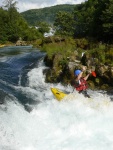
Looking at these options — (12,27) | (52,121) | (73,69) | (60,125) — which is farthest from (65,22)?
(60,125)

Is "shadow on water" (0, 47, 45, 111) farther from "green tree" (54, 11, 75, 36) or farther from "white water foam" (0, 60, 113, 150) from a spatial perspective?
"green tree" (54, 11, 75, 36)

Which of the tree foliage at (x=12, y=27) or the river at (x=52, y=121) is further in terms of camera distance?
the tree foliage at (x=12, y=27)

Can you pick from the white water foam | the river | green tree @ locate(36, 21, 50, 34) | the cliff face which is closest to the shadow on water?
the river

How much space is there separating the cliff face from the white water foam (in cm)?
181

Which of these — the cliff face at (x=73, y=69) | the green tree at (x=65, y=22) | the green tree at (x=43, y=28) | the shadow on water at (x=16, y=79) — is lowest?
the green tree at (x=43, y=28)

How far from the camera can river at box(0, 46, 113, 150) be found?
8648 millimetres

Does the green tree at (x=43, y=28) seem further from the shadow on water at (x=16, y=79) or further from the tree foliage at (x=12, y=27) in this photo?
the shadow on water at (x=16, y=79)

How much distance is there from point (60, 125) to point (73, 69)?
520cm

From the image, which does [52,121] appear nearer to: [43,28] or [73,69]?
[73,69]

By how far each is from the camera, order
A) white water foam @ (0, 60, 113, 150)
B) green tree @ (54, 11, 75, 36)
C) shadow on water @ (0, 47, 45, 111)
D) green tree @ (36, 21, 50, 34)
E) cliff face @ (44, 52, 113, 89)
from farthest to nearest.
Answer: green tree @ (36, 21, 50, 34), green tree @ (54, 11, 75, 36), cliff face @ (44, 52, 113, 89), shadow on water @ (0, 47, 45, 111), white water foam @ (0, 60, 113, 150)

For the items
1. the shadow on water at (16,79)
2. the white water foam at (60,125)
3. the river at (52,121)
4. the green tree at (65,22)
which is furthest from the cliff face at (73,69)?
the green tree at (65,22)

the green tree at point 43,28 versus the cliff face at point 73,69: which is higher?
the cliff face at point 73,69

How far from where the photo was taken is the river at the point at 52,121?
8648 millimetres

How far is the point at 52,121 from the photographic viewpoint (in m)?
10.0
